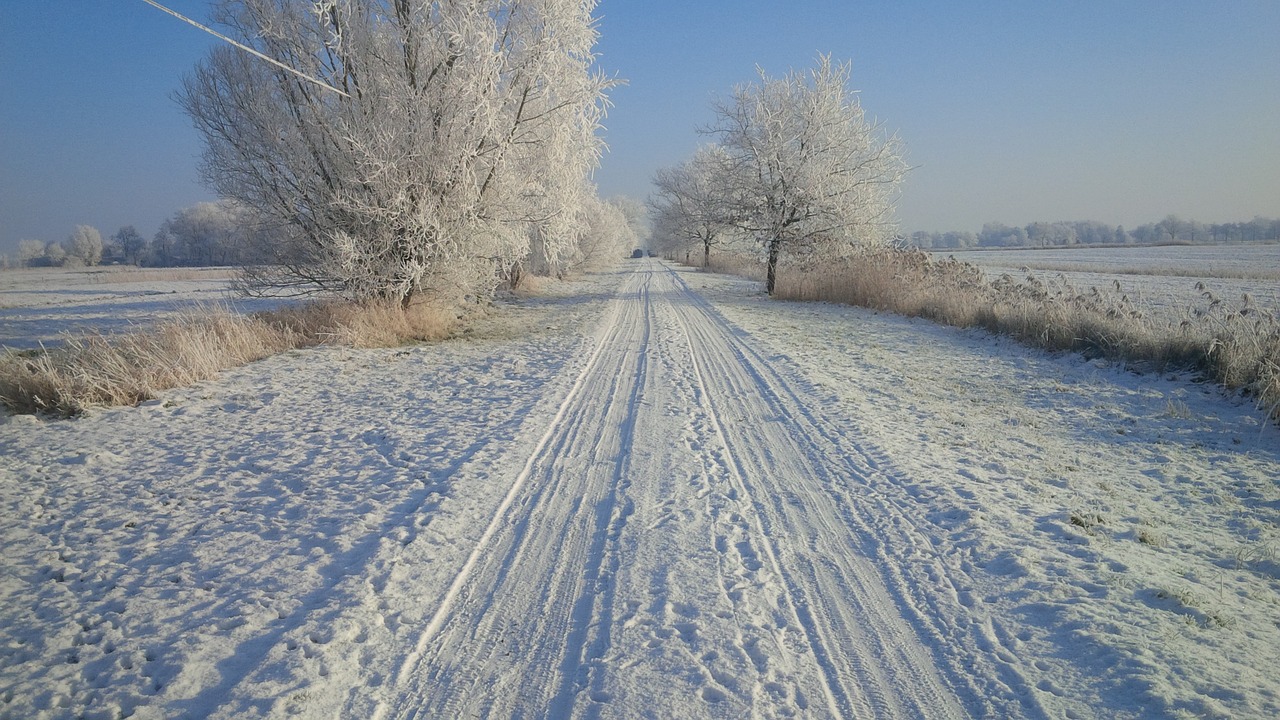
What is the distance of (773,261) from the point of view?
23.8m

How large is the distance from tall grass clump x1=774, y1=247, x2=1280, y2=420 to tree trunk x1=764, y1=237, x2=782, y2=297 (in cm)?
408

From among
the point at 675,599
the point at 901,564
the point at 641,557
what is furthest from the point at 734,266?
the point at 675,599

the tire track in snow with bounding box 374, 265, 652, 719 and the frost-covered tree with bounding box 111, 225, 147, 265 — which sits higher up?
the frost-covered tree with bounding box 111, 225, 147, 265

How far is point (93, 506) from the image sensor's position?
4.59m

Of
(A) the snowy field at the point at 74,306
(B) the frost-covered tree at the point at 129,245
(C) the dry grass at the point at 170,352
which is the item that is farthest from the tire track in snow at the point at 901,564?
(B) the frost-covered tree at the point at 129,245

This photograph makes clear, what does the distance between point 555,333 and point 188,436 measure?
8.57m

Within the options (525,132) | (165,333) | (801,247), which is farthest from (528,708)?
(801,247)

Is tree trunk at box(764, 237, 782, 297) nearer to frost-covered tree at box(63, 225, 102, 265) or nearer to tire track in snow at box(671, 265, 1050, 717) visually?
tire track in snow at box(671, 265, 1050, 717)

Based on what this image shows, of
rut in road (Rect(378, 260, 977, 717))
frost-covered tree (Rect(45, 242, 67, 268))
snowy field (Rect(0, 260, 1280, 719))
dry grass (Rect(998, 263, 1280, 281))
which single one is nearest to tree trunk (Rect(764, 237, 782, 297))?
snowy field (Rect(0, 260, 1280, 719))

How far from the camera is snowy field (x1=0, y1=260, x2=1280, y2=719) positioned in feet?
9.11

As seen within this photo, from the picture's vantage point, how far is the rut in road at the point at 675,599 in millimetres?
2723

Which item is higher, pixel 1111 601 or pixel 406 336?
pixel 406 336

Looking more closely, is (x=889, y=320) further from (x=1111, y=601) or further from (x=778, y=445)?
(x=1111, y=601)

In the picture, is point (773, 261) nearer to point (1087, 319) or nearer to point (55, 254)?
point (1087, 319)
